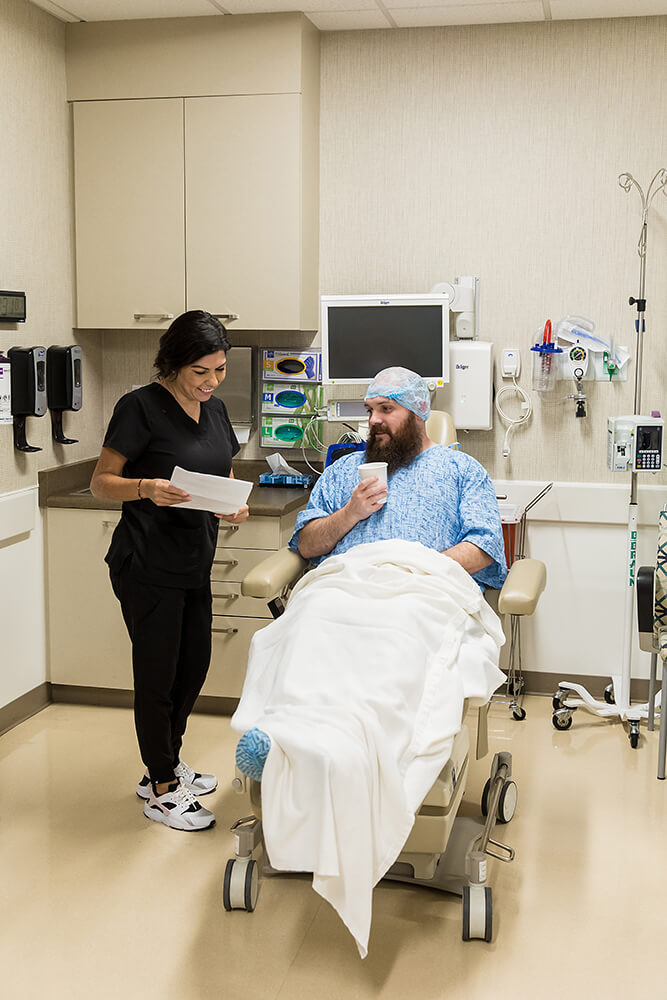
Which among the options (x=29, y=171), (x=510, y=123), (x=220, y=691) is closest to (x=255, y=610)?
(x=220, y=691)

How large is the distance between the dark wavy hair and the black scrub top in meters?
0.12

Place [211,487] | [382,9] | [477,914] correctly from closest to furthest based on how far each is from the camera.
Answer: [477,914] → [211,487] → [382,9]

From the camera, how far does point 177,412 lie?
288 centimetres

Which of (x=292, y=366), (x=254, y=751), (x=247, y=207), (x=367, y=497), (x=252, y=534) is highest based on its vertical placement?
(x=247, y=207)

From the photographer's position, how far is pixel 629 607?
3775 mm

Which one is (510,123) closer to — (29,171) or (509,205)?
(509,205)

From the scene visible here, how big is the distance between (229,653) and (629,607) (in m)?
1.48

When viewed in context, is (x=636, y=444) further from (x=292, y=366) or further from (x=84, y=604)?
(x=84, y=604)

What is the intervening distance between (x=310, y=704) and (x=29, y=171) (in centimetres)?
250

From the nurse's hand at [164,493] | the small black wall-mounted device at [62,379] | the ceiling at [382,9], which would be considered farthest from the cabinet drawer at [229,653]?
the ceiling at [382,9]

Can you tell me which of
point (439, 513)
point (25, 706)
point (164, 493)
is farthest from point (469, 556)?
point (25, 706)

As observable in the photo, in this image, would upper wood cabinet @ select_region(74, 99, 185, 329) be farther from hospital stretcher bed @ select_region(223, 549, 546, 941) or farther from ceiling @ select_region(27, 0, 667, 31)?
hospital stretcher bed @ select_region(223, 549, 546, 941)

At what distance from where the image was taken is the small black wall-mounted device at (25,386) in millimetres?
3631

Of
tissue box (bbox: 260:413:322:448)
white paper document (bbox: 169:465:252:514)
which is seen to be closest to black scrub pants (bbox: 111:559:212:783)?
white paper document (bbox: 169:465:252:514)
